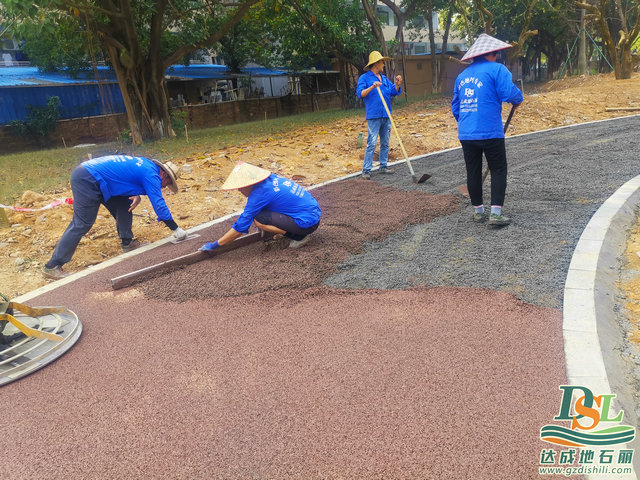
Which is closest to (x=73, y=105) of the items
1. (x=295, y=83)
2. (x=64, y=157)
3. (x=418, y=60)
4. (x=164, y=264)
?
(x=64, y=157)

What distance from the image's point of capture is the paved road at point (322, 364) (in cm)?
226

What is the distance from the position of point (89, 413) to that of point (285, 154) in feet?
24.0

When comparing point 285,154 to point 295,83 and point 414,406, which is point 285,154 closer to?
point 414,406

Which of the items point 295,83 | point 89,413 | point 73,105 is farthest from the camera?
point 295,83

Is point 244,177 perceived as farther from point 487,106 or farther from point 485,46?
point 485,46

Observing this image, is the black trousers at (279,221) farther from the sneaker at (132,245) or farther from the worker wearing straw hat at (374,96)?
the worker wearing straw hat at (374,96)

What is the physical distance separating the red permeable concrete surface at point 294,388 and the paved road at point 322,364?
1 cm

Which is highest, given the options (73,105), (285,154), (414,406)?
(73,105)

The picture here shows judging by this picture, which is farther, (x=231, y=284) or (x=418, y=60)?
(x=418, y=60)

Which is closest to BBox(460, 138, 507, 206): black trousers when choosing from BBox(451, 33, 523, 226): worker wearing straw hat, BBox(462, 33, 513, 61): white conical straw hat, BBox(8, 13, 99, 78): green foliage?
BBox(451, 33, 523, 226): worker wearing straw hat

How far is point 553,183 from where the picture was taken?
20.2 ft

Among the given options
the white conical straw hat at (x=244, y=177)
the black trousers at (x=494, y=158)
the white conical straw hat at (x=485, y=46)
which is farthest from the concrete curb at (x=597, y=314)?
the white conical straw hat at (x=244, y=177)

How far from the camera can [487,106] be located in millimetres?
4617

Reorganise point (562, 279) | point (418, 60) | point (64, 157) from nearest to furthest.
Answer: point (562, 279), point (64, 157), point (418, 60)
